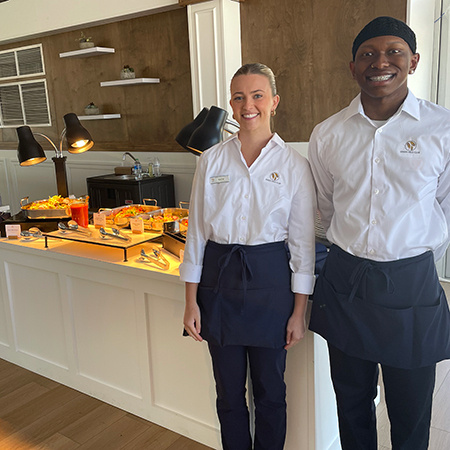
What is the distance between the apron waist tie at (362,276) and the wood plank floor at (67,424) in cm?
119

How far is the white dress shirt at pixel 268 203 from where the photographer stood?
5.32ft

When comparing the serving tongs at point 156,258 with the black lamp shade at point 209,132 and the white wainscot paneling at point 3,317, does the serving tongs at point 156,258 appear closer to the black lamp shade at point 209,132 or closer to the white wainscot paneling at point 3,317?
the black lamp shade at point 209,132

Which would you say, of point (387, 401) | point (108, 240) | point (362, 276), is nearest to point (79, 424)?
point (108, 240)

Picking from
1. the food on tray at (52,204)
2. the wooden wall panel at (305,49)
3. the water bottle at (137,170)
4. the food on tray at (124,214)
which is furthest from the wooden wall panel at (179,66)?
the food on tray at (52,204)

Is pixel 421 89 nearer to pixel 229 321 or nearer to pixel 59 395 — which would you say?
pixel 229 321

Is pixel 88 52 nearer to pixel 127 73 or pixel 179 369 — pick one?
pixel 127 73

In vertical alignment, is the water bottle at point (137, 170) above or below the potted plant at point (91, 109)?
below

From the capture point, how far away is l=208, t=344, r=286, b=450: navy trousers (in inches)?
68.4

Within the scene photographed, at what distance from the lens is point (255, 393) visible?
1.80 meters

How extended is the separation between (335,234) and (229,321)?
0.46 meters

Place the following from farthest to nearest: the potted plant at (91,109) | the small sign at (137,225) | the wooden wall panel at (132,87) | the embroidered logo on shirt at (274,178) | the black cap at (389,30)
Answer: the potted plant at (91,109) → the wooden wall panel at (132,87) → the small sign at (137,225) → the embroidered logo on shirt at (274,178) → the black cap at (389,30)

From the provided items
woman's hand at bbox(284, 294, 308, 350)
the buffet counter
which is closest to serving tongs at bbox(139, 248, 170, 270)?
the buffet counter

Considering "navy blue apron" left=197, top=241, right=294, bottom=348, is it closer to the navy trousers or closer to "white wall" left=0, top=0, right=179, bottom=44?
the navy trousers

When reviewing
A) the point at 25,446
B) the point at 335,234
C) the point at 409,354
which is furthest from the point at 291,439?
the point at 25,446
